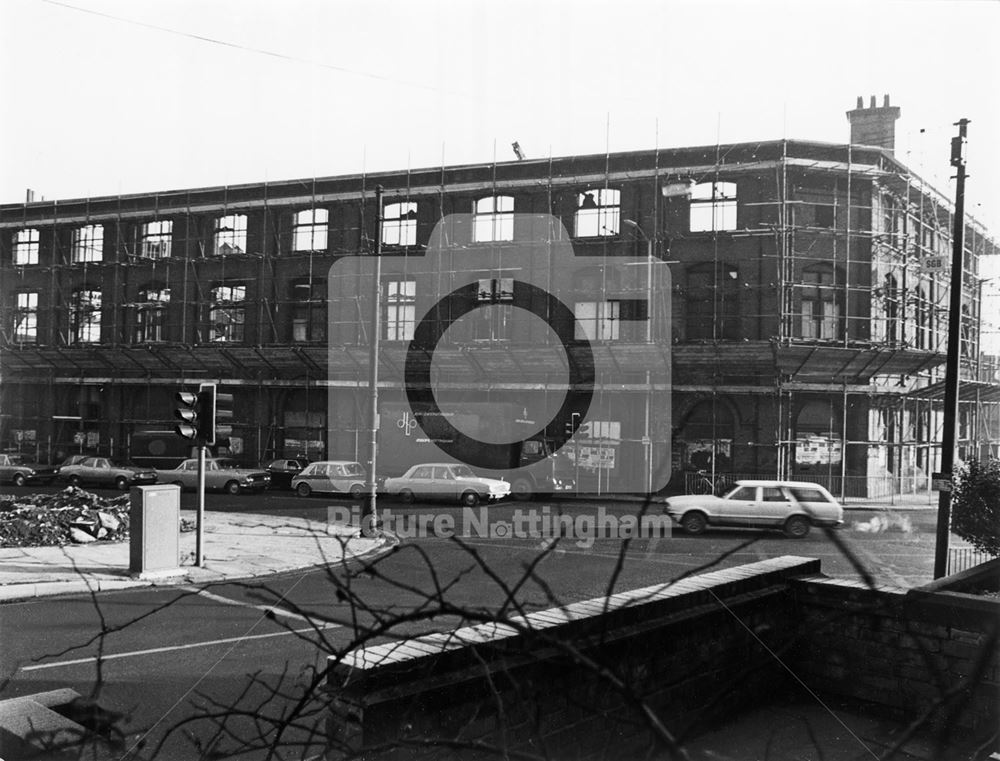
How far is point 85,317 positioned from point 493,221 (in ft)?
60.2

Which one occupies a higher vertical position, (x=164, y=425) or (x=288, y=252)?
(x=288, y=252)

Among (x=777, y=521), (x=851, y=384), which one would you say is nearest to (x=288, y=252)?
(x=851, y=384)

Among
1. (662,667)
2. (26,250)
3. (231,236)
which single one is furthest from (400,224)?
(662,667)

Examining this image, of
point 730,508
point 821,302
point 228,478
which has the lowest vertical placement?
point 228,478

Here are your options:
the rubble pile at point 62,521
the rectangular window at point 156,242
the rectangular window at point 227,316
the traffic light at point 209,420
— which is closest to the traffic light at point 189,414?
the traffic light at point 209,420

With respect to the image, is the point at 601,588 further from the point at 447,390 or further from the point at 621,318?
the point at 447,390

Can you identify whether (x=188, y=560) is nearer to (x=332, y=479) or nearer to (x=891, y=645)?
(x=891, y=645)

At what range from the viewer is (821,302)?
24.1m

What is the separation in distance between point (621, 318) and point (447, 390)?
6877 millimetres

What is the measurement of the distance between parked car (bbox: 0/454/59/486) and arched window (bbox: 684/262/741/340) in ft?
72.0

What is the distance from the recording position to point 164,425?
105 ft

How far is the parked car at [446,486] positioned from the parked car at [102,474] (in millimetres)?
8395

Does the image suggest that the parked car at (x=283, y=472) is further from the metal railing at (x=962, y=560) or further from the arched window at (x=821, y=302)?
the metal railing at (x=962, y=560)

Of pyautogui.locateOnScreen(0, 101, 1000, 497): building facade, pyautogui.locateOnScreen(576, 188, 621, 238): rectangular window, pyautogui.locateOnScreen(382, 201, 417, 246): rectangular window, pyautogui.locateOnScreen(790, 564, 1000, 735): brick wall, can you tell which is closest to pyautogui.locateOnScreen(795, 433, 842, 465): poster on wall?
pyautogui.locateOnScreen(0, 101, 1000, 497): building facade
